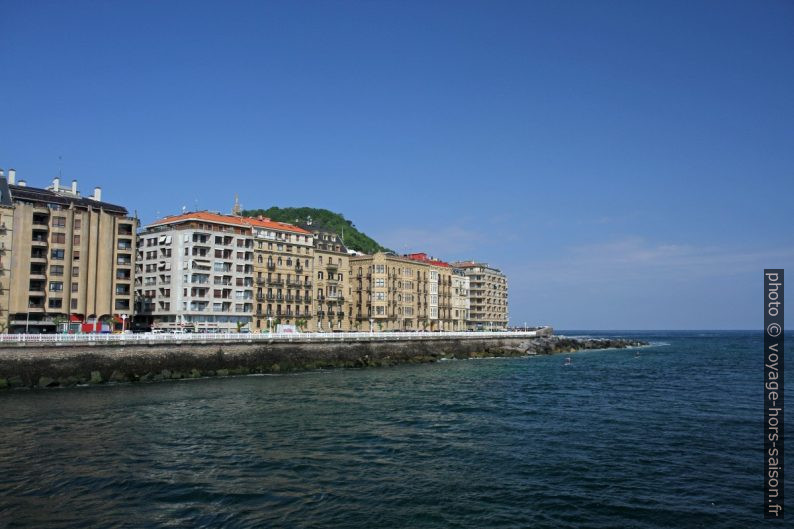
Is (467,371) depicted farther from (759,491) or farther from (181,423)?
(759,491)

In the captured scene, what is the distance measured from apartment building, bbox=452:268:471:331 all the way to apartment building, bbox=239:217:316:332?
5639 cm

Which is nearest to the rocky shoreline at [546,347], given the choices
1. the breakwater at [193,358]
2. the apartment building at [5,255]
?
→ the breakwater at [193,358]

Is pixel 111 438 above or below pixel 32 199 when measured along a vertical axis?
below

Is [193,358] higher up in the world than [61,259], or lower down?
lower down

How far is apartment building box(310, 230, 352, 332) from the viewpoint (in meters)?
126

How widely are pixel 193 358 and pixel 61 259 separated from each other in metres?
28.1

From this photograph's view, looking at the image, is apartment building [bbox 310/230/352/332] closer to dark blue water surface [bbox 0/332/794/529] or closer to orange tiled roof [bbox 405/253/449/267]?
orange tiled roof [bbox 405/253/449/267]

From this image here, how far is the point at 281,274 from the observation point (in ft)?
388

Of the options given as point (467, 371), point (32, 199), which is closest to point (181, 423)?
point (467, 371)

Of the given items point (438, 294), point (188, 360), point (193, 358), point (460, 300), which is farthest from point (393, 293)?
point (188, 360)

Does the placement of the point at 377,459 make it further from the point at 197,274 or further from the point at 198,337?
the point at 197,274

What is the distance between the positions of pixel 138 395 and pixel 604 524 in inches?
1772

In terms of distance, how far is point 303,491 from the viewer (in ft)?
86.0

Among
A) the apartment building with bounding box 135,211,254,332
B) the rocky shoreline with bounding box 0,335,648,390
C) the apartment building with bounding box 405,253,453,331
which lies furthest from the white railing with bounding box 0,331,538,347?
the apartment building with bounding box 405,253,453,331
